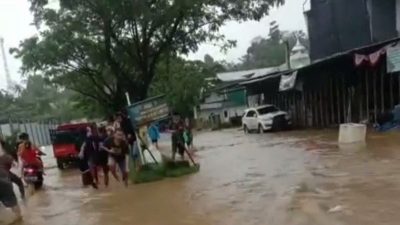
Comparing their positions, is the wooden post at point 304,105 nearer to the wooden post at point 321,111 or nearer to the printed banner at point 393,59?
the wooden post at point 321,111

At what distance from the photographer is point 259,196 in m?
11.0

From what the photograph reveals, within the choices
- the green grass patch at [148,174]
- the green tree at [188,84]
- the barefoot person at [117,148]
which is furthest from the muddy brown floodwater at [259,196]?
the green tree at [188,84]

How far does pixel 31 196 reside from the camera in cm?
1541

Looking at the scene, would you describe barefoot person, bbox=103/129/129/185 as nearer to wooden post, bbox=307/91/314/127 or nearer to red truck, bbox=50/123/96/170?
red truck, bbox=50/123/96/170

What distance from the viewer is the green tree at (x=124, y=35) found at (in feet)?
82.4

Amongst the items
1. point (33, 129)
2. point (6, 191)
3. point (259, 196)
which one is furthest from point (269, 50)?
point (6, 191)

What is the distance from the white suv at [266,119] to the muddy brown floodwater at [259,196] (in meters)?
15.8

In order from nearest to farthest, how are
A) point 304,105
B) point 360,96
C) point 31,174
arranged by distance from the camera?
1. point 31,174
2. point 360,96
3. point 304,105

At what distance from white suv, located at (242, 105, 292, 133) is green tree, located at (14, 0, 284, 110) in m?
5.72

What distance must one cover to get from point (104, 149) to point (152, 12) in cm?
1216

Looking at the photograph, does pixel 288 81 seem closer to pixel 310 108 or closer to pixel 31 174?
pixel 310 108

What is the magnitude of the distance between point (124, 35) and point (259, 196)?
17696 millimetres

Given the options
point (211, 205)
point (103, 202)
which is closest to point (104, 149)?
point (103, 202)

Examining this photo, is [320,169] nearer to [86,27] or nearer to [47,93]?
[86,27]
